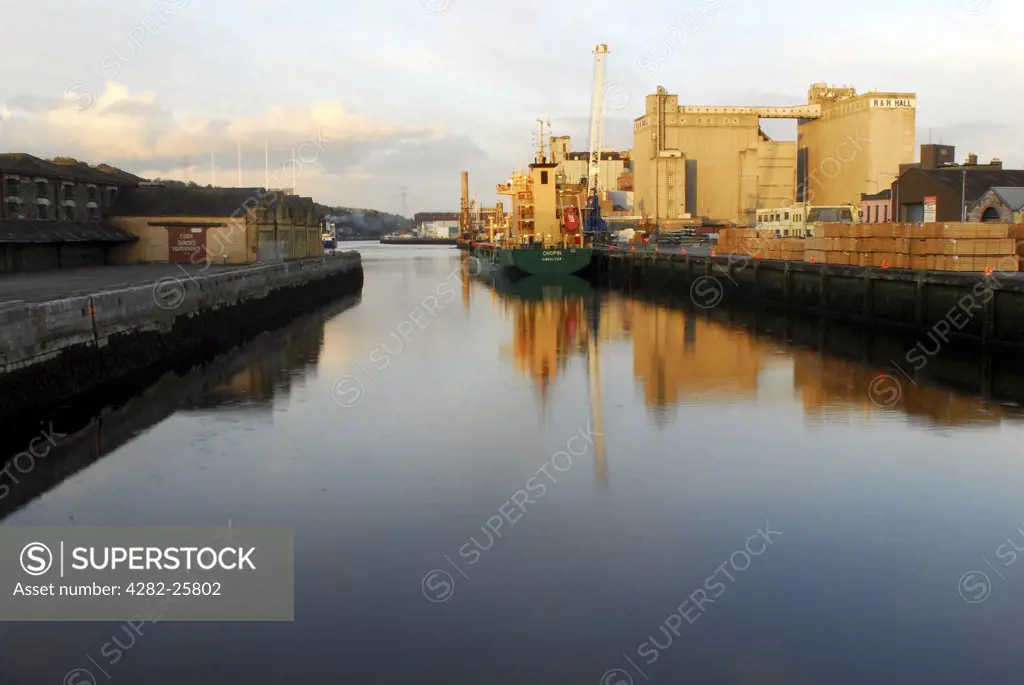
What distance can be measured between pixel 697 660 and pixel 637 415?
31.4 feet

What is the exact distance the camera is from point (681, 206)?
132m

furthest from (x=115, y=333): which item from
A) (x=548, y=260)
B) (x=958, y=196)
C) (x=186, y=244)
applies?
(x=958, y=196)

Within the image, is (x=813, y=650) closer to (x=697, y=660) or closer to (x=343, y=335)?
(x=697, y=660)

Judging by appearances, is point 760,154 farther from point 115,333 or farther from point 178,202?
point 115,333

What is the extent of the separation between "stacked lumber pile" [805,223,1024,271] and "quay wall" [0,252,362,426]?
20046mm

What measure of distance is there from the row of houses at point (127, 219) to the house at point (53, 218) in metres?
0.04

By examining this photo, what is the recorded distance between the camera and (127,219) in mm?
47438

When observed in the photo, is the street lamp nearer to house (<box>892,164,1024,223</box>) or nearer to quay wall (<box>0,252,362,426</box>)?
house (<box>892,164,1024,223</box>)

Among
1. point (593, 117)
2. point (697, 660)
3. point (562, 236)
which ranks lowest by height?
point (697, 660)

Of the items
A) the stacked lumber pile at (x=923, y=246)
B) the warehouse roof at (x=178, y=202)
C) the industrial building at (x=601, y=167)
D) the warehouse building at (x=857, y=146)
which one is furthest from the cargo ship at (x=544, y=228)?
the industrial building at (x=601, y=167)

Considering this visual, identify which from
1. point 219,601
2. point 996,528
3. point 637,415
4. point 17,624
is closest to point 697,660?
point 219,601

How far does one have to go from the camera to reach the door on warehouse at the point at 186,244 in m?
48.1

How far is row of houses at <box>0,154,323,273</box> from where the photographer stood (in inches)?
1542

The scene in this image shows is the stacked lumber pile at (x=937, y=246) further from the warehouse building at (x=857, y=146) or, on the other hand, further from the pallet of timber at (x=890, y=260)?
the warehouse building at (x=857, y=146)
